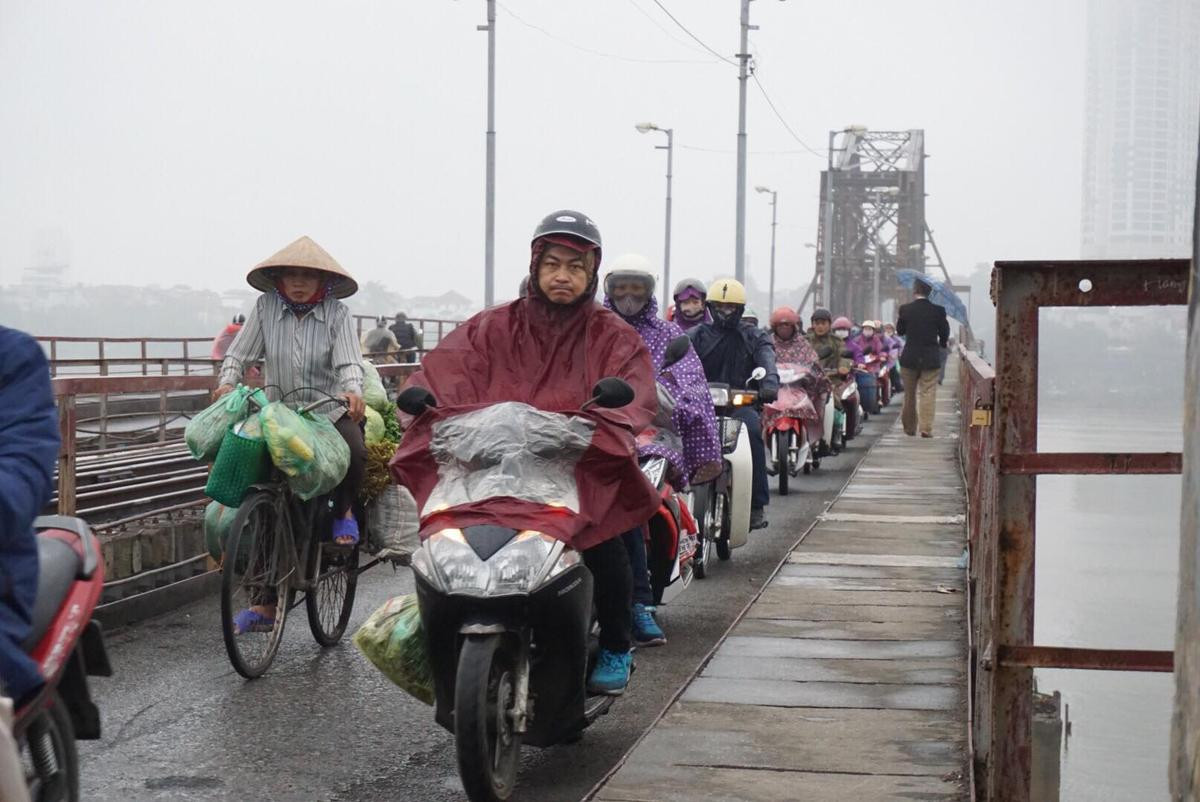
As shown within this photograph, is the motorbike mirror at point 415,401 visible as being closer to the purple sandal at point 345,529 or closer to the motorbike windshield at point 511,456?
the motorbike windshield at point 511,456

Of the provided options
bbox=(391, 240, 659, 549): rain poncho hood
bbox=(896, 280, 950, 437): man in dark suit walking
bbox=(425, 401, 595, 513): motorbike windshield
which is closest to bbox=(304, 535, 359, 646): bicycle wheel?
bbox=(391, 240, 659, 549): rain poncho hood

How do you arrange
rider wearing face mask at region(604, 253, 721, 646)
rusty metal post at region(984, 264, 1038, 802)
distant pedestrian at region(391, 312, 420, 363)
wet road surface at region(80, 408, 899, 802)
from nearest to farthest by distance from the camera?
rusty metal post at region(984, 264, 1038, 802), wet road surface at region(80, 408, 899, 802), rider wearing face mask at region(604, 253, 721, 646), distant pedestrian at region(391, 312, 420, 363)

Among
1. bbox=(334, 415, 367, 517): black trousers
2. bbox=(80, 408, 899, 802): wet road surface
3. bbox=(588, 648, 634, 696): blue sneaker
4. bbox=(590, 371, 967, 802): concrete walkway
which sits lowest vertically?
bbox=(80, 408, 899, 802): wet road surface

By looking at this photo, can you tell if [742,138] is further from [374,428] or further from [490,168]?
[374,428]

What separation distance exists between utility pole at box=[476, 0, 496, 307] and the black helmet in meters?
24.6

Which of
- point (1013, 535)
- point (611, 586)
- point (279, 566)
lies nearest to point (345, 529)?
point (279, 566)

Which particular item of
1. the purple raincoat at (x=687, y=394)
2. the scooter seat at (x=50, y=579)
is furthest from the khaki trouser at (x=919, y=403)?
the scooter seat at (x=50, y=579)

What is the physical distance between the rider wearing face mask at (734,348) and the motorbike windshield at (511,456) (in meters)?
6.58

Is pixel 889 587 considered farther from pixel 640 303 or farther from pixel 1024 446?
pixel 1024 446

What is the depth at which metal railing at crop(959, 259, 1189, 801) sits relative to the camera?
4.41 m

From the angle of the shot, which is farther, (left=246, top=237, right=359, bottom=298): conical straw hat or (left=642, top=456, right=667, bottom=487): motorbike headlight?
(left=246, top=237, right=359, bottom=298): conical straw hat

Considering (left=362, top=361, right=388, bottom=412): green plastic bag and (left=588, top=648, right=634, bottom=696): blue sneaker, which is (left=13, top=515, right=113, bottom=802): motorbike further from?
(left=362, top=361, right=388, bottom=412): green plastic bag

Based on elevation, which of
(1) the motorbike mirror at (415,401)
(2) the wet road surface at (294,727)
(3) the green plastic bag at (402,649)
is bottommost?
(2) the wet road surface at (294,727)

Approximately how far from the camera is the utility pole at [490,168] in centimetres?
3044
